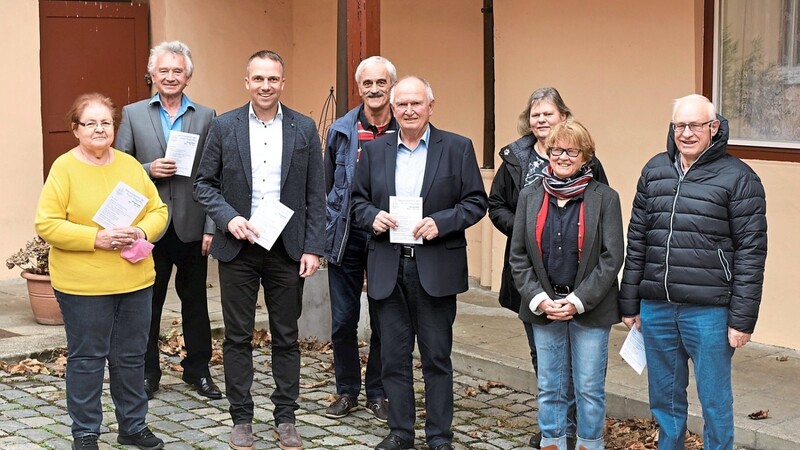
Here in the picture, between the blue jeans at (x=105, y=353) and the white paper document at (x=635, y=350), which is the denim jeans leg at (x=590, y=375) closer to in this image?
the white paper document at (x=635, y=350)

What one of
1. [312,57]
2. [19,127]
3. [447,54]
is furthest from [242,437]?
[312,57]

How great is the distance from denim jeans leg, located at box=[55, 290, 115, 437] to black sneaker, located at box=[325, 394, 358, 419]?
1425 mm

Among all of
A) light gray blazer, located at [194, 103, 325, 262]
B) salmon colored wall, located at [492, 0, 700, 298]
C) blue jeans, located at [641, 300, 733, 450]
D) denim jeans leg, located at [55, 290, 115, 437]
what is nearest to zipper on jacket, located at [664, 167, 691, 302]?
blue jeans, located at [641, 300, 733, 450]

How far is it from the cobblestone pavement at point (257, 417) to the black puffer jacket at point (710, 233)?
1603 mm

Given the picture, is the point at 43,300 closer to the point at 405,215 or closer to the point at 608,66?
the point at 405,215

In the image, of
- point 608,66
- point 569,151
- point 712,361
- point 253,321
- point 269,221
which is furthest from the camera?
point 608,66

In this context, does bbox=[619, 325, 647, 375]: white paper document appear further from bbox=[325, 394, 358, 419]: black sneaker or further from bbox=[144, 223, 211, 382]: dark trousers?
bbox=[144, 223, 211, 382]: dark trousers

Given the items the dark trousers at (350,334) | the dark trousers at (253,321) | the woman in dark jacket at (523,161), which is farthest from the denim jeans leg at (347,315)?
the woman in dark jacket at (523,161)

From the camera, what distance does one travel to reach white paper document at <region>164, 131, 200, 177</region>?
6.71 m

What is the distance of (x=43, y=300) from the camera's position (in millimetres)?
8672

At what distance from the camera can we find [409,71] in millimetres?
10812

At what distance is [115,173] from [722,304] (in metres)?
3.02

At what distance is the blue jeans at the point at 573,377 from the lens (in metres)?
5.53

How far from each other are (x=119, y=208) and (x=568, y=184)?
7.29 feet
